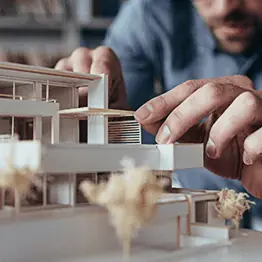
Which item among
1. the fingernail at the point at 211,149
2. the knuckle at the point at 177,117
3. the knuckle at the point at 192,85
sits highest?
the knuckle at the point at 192,85

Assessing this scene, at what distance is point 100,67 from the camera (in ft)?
7.52

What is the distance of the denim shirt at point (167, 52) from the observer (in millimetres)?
2951

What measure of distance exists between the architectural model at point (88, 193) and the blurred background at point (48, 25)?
1.32 meters

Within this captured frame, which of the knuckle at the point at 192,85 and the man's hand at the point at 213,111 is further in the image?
the knuckle at the point at 192,85

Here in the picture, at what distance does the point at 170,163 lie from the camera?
1.72m

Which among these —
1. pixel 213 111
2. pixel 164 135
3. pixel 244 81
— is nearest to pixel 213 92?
pixel 213 111

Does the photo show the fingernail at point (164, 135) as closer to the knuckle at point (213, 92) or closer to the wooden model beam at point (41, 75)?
the knuckle at point (213, 92)

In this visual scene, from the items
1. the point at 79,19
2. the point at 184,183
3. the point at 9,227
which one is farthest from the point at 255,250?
the point at 79,19

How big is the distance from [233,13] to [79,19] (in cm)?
109

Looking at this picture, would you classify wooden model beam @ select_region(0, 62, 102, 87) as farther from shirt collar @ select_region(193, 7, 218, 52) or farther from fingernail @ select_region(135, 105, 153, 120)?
shirt collar @ select_region(193, 7, 218, 52)

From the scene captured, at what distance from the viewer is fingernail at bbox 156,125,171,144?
1684mm

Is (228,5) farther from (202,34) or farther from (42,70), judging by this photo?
(42,70)

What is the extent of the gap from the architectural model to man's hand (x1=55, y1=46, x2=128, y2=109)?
0.20 m

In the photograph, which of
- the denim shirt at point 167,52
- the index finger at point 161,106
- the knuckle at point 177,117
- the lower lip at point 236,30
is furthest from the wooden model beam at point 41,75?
the lower lip at point 236,30
